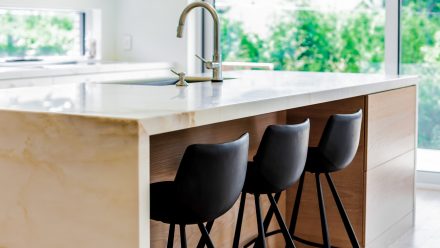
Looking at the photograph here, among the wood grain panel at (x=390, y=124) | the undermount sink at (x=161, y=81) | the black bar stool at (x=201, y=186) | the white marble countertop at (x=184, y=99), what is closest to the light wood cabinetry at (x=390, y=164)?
the wood grain panel at (x=390, y=124)

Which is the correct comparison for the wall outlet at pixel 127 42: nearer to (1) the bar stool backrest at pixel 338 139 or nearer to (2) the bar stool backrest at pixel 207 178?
(1) the bar stool backrest at pixel 338 139

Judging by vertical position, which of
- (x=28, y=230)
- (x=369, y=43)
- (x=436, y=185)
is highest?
(x=369, y=43)

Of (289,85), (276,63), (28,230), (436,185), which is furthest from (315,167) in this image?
(276,63)

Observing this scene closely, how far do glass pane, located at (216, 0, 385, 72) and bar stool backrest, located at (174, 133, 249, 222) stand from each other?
3.57m

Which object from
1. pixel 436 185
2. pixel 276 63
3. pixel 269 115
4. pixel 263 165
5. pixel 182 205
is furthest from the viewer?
pixel 276 63

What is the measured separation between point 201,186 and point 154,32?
4242 mm

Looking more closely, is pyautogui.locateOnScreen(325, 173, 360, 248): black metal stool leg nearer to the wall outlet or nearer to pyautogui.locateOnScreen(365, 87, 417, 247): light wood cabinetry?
pyautogui.locateOnScreen(365, 87, 417, 247): light wood cabinetry

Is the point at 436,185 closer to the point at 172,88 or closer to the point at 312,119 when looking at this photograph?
the point at 312,119

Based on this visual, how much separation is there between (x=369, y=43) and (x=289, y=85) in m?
2.50

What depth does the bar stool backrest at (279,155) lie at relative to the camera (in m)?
2.70

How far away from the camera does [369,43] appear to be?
569 centimetres

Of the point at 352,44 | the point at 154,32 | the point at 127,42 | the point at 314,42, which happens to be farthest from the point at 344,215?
the point at 127,42

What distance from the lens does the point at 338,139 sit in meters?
3.21

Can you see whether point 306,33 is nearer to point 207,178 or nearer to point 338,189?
point 338,189
